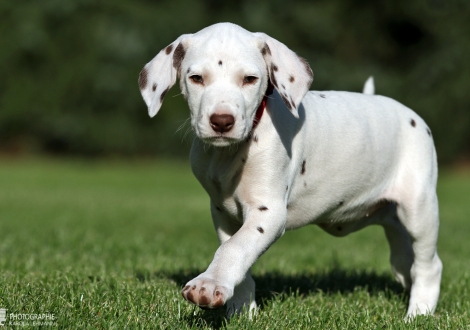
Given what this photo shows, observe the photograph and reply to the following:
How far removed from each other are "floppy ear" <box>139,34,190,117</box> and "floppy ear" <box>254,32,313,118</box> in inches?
18.9

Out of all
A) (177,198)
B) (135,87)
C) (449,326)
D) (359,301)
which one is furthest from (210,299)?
(135,87)

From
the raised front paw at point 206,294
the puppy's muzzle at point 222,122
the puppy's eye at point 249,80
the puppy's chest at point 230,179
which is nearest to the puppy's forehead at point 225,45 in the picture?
the puppy's eye at point 249,80

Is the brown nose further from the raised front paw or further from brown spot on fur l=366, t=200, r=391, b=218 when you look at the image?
brown spot on fur l=366, t=200, r=391, b=218

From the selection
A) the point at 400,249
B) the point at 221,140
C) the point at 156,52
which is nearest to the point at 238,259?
the point at 221,140

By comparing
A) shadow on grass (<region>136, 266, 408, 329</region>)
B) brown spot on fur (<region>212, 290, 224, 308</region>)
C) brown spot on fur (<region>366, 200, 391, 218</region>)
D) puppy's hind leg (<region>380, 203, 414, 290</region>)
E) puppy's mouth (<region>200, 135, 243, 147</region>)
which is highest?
puppy's mouth (<region>200, 135, 243, 147</region>)

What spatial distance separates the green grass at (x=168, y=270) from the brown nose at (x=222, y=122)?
1.02 metres

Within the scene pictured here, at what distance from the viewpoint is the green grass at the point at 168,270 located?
12.7 ft

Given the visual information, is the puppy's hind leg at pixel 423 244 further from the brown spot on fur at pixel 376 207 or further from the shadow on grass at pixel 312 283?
the shadow on grass at pixel 312 283

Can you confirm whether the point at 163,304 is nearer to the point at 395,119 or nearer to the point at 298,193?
the point at 298,193

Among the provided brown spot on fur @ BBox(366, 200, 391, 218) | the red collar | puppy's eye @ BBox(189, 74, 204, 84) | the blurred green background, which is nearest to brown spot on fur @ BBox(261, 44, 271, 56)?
the red collar

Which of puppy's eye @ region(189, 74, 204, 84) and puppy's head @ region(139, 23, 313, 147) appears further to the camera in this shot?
puppy's eye @ region(189, 74, 204, 84)

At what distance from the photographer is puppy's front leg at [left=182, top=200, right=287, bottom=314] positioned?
3.23 meters

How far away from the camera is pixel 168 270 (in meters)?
5.92

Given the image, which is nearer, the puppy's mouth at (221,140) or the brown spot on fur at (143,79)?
the puppy's mouth at (221,140)
